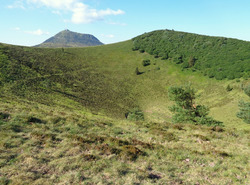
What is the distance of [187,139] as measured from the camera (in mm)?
13602

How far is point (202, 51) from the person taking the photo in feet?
302

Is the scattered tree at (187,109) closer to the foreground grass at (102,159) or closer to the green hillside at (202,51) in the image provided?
the foreground grass at (102,159)

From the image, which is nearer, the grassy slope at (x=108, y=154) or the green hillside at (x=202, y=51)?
the grassy slope at (x=108, y=154)

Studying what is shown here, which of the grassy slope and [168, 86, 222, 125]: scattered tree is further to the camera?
[168, 86, 222, 125]: scattered tree

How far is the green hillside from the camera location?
7031 centimetres

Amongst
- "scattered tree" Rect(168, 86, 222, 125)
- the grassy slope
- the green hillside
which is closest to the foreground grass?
the grassy slope

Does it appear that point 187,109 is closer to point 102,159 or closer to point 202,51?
point 102,159

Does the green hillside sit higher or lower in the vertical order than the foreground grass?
higher

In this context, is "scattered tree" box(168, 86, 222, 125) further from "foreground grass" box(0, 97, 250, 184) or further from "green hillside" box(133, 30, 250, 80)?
"green hillside" box(133, 30, 250, 80)

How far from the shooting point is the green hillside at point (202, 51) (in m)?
70.3

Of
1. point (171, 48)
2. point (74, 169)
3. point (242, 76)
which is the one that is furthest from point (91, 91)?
point (171, 48)

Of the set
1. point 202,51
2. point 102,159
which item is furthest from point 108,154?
point 202,51

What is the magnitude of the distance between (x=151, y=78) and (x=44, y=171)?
7360cm

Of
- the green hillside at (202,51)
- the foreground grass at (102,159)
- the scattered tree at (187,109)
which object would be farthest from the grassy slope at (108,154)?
the green hillside at (202,51)
